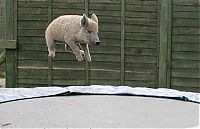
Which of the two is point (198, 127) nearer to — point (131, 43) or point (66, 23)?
point (66, 23)

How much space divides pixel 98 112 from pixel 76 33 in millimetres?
576

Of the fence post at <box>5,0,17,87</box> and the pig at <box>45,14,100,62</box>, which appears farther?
the fence post at <box>5,0,17,87</box>

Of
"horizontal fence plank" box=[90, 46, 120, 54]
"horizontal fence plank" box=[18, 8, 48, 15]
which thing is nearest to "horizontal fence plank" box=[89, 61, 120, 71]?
"horizontal fence plank" box=[90, 46, 120, 54]

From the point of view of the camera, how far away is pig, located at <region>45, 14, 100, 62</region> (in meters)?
2.27

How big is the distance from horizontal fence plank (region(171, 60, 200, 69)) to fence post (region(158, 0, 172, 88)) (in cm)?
6

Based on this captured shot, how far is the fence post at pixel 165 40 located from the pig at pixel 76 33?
5.15 ft

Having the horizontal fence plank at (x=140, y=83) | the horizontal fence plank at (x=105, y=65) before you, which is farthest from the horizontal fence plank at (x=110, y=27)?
the horizontal fence plank at (x=140, y=83)

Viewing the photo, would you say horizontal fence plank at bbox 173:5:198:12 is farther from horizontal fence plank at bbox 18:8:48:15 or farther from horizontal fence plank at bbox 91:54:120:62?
horizontal fence plank at bbox 18:8:48:15

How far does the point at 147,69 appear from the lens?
412cm

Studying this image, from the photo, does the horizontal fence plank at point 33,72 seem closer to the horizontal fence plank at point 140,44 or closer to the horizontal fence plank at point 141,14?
the horizontal fence plank at point 140,44

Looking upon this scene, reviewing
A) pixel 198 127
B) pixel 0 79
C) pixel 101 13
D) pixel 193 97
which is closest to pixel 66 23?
pixel 198 127

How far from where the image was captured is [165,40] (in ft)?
13.1

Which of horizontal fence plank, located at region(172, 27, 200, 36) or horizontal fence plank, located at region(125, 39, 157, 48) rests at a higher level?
horizontal fence plank, located at region(172, 27, 200, 36)

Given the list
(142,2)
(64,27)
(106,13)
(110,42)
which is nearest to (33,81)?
(110,42)
